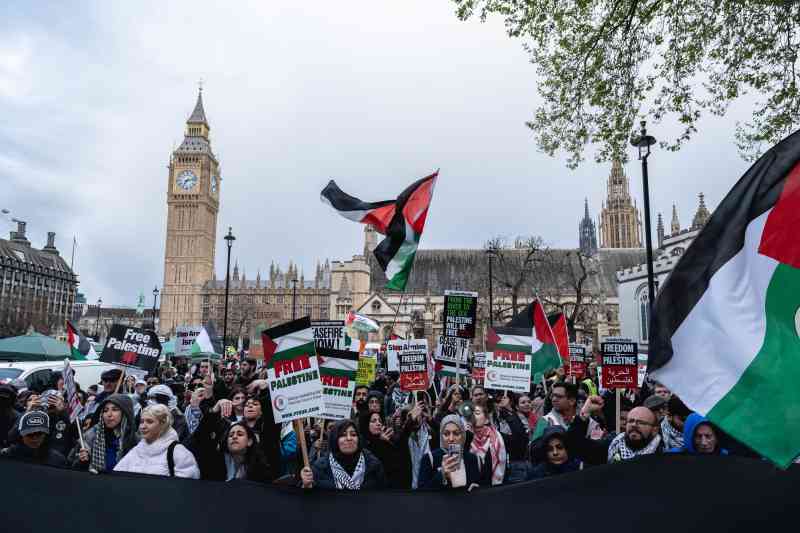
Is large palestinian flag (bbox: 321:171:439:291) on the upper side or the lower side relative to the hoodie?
upper

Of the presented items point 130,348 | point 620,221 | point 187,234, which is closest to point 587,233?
point 620,221

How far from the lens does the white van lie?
13844 millimetres

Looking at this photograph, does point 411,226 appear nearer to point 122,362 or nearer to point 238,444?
point 238,444

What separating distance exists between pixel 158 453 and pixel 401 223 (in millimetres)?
4973

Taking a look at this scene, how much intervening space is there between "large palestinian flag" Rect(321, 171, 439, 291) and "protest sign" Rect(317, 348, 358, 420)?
292 cm

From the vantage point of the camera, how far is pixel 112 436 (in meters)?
5.22

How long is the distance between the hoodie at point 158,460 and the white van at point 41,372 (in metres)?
10.2

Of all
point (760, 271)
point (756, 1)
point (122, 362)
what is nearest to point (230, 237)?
point (122, 362)

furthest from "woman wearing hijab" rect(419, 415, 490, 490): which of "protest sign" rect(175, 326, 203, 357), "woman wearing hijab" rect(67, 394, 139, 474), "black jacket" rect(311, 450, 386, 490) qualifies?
"protest sign" rect(175, 326, 203, 357)

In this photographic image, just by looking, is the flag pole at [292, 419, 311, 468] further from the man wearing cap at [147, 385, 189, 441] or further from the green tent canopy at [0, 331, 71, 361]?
the green tent canopy at [0, 331, 71, 361]

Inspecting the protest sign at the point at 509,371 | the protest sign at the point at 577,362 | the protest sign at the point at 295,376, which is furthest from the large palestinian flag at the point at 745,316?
the protest sign at the point at 577,362

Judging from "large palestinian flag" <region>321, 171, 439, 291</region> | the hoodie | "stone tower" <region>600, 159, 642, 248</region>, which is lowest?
the hoodie

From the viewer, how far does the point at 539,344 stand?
1105 centimetres

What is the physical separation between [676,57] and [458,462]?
9910 mm
